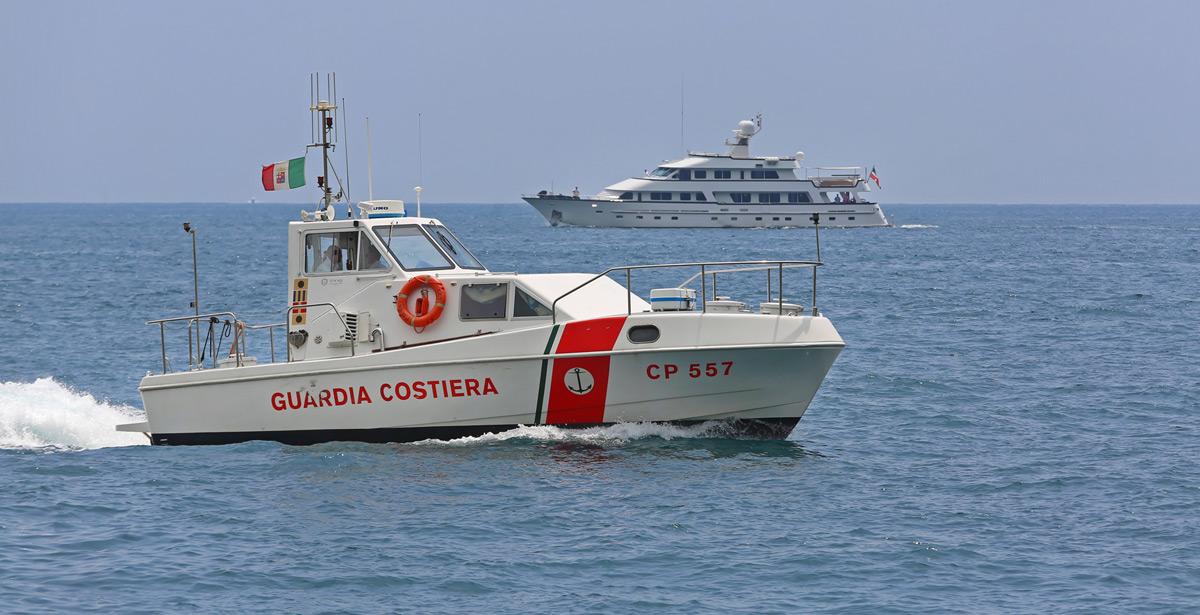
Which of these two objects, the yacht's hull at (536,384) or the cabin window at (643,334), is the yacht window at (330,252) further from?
the cabin window at (643,334)

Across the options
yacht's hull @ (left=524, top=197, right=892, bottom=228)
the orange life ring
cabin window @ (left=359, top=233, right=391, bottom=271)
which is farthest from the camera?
yacht's hull @ (left=524, top=197, right=892, bottom=228)

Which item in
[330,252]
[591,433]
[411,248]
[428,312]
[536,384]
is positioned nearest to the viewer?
[536,384]

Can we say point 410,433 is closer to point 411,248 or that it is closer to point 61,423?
point 411,248

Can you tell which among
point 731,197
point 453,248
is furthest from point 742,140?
point 453,248

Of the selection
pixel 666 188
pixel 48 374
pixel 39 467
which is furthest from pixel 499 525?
pixel 666 188

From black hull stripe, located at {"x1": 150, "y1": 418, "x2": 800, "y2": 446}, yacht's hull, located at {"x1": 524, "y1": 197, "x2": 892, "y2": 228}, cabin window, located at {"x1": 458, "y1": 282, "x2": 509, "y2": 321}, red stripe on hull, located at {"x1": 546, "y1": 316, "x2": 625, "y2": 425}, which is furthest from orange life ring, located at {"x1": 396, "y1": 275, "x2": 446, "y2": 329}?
yacht's hull, located at {"x1": 524, "y1": 197, "x2": 892, "y2": 228}

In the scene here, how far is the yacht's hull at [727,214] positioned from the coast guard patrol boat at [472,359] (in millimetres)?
74901

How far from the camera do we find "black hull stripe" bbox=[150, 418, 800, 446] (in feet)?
52.9

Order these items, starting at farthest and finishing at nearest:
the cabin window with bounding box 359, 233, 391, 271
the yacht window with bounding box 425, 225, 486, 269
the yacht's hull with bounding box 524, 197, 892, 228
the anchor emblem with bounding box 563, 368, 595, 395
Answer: the yacht's hull with bounding box 524, 197, 892, 228, the yacht window with bounding box 425, 225, 486, 269, the cabin window with bounding box 359, 233, 391, 271, the anchor emblem with bounding box 563, 368, 595, 395

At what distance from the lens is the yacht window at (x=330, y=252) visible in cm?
1689

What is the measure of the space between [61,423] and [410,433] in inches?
193

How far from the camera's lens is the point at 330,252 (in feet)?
55.7

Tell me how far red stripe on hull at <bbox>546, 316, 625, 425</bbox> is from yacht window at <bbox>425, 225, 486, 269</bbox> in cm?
211

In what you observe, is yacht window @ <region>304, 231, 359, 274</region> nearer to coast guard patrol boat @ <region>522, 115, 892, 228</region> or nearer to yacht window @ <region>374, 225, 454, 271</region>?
yacht window @ <region>374, 225, 454, 271</region>
